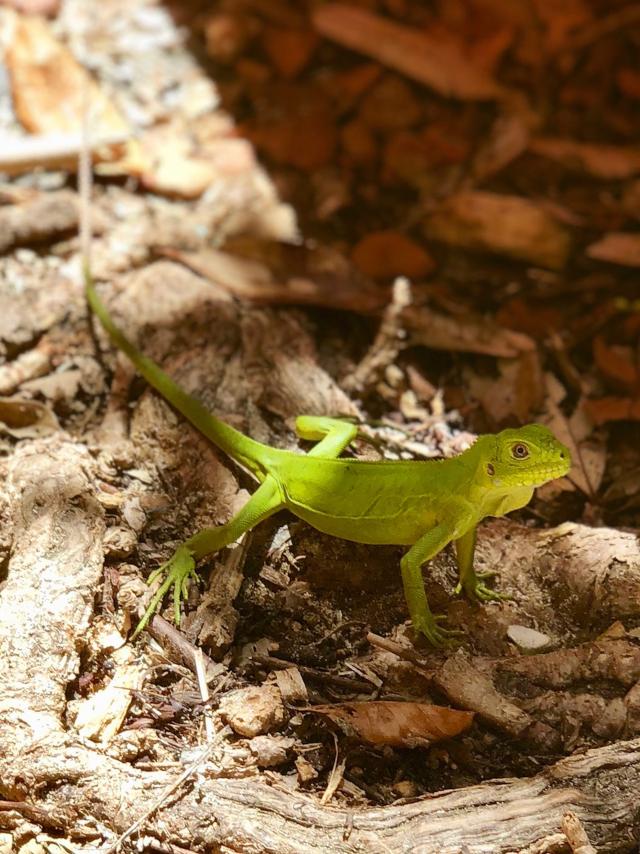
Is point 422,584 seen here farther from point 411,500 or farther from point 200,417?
point 200,417

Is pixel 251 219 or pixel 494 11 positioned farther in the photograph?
pixel 494 11

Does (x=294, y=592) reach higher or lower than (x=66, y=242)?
lower

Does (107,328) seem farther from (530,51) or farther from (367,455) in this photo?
(530,51)

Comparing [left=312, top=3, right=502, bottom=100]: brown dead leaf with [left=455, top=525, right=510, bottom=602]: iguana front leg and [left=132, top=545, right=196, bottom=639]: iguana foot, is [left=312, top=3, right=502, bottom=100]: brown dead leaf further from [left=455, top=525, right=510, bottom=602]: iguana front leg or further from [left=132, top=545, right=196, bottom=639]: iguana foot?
[left=132, top=545, right=196, bottom=639]: iguana foot

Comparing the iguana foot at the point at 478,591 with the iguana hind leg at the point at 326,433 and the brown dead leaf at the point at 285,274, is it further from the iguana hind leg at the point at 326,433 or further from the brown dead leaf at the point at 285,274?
the brown dead leaf at the point at 285,274

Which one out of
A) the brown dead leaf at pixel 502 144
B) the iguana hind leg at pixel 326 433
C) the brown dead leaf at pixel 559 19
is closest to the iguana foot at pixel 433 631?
the iguana hind leg at pixel 326 433

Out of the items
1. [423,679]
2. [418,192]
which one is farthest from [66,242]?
[423,679]
